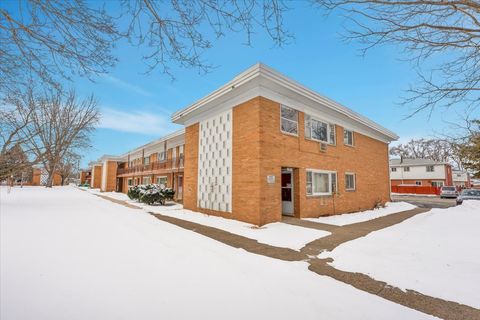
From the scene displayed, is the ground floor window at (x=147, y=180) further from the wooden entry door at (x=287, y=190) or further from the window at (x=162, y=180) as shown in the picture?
the wooden entry door at (x=287, y=190)

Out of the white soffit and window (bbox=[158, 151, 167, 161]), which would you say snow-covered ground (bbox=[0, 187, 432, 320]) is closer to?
the white soffit

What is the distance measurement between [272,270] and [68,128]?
21046mm

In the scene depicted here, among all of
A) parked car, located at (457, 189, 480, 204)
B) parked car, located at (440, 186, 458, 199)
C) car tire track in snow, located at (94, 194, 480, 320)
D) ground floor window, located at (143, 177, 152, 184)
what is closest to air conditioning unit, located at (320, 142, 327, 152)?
car tire track in snow, located at (94, 194, 480, 320)

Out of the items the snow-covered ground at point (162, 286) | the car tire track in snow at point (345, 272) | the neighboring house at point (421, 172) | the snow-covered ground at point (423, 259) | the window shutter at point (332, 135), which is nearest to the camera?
the snow-covered ground at point (162, 286)

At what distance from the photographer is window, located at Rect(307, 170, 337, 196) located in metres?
11.6

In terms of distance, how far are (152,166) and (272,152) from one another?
17.7 metres

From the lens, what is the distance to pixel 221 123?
11.7 meters

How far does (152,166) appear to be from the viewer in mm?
24375

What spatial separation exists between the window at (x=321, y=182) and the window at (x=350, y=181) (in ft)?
4.51

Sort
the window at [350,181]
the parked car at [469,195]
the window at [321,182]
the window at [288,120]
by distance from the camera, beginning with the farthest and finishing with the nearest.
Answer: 1. the parked car at [469,195]
2. the window at [350,181]
3. the window at [321,182]
4. the window at [288,120]

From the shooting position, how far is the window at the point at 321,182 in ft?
38.2

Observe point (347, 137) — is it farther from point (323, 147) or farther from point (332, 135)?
point (323, 147)

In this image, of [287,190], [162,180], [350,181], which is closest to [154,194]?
[162,180]

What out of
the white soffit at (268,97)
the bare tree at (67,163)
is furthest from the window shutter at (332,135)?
the bare tree at (67,163)
